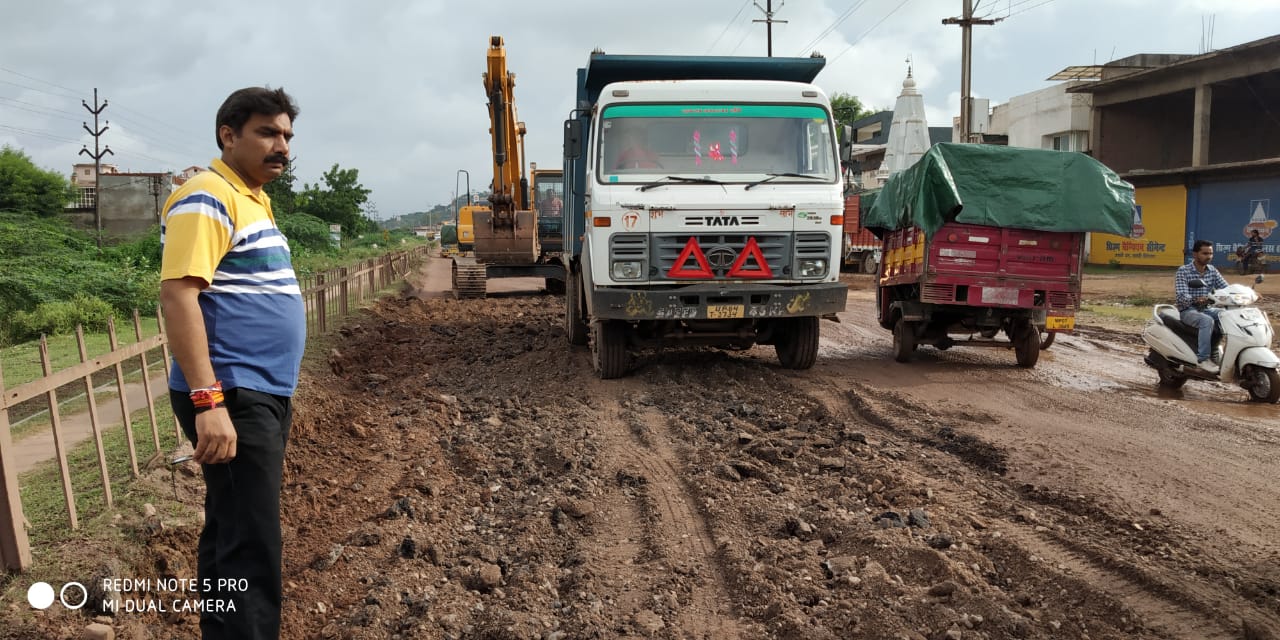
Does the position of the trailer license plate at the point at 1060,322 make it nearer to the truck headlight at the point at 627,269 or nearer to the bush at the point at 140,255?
the truck headlight at the point at 627,269

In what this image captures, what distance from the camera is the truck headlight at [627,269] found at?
8250 mm

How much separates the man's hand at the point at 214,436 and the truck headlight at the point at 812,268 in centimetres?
646

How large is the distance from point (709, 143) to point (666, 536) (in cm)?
491

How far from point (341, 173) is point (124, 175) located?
461 inches

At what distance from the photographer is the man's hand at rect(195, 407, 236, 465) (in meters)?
2.63

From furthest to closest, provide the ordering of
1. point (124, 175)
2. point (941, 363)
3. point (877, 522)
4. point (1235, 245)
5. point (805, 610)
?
point (124, 175) → point (1235, 245) → point (941, 363) → point (877, 522) → point (805, 610)

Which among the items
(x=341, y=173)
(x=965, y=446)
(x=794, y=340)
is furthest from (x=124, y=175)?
(x=965, y=446)

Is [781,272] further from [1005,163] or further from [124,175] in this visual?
[124,175]

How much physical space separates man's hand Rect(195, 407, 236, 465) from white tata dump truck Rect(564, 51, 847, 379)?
565 cm

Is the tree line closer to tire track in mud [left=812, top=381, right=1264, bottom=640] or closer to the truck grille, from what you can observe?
the truck grille

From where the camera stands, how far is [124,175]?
150 feet

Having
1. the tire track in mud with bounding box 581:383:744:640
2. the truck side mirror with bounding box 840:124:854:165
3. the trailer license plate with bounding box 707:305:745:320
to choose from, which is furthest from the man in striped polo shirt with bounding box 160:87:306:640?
the truck side mirror with bounding box 840:124:854:165

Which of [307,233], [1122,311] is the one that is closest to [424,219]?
[307,233]

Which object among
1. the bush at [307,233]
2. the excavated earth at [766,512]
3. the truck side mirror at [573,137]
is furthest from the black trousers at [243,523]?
the bush at [307,233]
